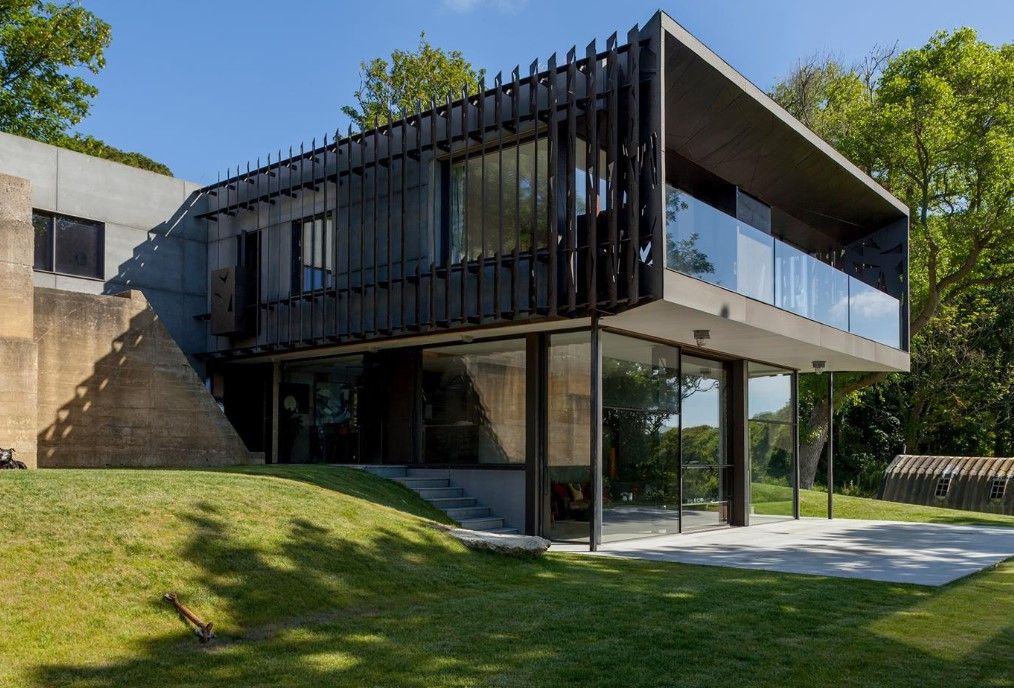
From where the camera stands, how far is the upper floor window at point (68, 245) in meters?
17.7

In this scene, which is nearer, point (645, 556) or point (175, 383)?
point (645, 556)

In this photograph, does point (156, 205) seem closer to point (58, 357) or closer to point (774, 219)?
point (58, 357)

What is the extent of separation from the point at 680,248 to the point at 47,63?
27.4 meters

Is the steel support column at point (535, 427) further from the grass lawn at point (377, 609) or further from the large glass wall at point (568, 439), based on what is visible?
the grass lawn at point (377, 609)

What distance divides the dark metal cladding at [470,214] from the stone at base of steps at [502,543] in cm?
329

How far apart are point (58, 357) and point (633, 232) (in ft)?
32.5

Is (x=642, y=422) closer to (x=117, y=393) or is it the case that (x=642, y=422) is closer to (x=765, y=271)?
(x=765, y=271)

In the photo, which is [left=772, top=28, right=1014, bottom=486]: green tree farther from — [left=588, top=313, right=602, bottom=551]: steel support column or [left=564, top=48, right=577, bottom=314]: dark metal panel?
[left=588, top=313, right=602, bottom=551]: steel support column

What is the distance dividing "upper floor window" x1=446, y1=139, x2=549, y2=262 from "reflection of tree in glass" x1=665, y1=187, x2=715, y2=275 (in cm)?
186

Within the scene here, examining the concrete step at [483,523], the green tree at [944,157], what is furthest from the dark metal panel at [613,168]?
the green tree at [944,157]

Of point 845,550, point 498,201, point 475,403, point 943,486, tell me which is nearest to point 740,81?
point 498,201

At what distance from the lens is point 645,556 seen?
41.9ft

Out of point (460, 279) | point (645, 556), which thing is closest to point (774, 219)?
point (460, 279)

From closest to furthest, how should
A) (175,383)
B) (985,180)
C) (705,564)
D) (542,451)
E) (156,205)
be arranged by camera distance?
(705,564), (542,451), (175,383), (156,205), (985,180)
